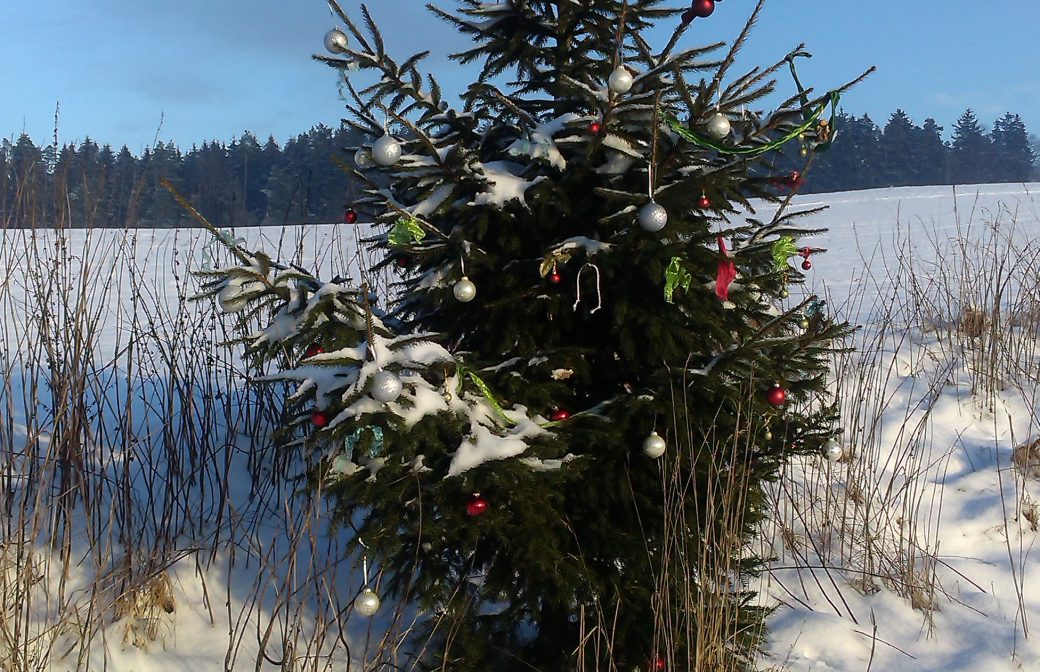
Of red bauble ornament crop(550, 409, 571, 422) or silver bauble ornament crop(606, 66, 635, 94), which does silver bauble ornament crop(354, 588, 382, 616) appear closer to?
red bauble ornament crop(550, 409, 571, 422)

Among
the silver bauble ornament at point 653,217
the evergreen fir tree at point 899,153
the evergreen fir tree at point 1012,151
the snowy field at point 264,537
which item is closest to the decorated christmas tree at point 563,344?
the silver bauble ornament at point 653,217

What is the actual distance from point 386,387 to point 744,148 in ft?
3.95

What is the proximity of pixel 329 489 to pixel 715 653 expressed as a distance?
1197mm

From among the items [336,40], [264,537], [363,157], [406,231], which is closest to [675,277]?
[406,231]

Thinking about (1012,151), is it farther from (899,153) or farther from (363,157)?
(363,157)

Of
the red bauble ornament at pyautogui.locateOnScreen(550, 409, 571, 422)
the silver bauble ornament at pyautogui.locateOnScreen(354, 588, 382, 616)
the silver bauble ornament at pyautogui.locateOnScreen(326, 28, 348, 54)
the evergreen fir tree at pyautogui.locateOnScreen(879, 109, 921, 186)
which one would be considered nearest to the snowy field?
the silver bauble ornament at pyautogui.locateOnScreen(354, 588, 382, 616)

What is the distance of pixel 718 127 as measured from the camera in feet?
6.83

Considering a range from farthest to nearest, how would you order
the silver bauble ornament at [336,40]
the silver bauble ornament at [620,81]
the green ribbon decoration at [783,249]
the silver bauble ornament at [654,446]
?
1. the green ribbon decoration at [783,249]
2. the silver bauble ornament at [654,446]
3. the silver bauble ornament at [336,40]
4. the silver bauble ornament at [620,81]

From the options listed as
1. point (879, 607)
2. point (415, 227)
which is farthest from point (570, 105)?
Answer: point (879, 607)

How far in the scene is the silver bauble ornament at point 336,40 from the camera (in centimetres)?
206

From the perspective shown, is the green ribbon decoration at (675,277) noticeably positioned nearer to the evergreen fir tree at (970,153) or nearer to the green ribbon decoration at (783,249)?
the green ribbon decoration at (783,249)

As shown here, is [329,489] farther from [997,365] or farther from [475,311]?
[997,365]

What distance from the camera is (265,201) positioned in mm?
26047

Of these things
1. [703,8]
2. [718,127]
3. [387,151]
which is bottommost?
[387,151]
